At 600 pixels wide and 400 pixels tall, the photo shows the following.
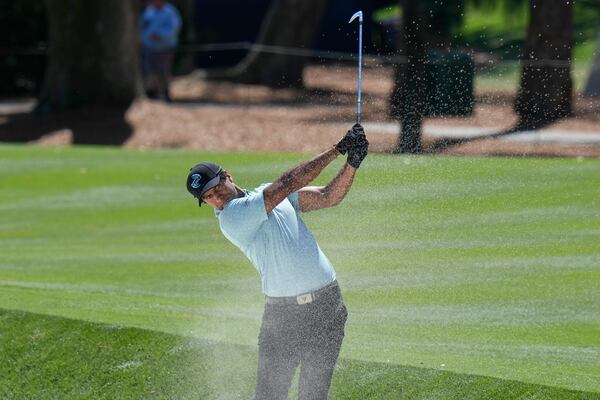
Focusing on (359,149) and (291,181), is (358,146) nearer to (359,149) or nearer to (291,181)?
(359,149)

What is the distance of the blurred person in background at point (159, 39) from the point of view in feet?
85.0

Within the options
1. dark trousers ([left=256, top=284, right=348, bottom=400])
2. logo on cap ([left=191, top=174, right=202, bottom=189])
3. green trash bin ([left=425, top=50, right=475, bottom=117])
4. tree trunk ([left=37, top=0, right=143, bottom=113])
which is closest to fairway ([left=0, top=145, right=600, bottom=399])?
dark trousers ([left=256, top=284, right=348, bottom=400])

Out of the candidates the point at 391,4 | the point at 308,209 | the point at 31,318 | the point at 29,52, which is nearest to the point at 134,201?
the point at 31,318

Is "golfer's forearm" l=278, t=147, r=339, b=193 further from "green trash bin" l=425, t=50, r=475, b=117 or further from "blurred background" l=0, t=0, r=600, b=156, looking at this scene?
"green trash bin" l=425, t=50, r=475, b=117

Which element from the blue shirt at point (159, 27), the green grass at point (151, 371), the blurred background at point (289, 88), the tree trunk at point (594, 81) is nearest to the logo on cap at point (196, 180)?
the green grass at point (151, 371)

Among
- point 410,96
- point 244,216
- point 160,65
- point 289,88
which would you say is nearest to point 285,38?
point 289,88

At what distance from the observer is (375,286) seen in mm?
10836

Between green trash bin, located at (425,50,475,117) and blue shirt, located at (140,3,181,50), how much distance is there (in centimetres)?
813

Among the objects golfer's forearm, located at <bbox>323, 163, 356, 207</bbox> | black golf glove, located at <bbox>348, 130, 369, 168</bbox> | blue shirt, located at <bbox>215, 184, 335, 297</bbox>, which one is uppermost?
black golf glove, located at <bbox>348, 130, 369, 168</bbox>

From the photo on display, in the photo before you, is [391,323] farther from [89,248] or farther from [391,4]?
[391,4]

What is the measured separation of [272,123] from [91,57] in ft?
12.0

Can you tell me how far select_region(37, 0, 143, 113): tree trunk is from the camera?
79.2 feet

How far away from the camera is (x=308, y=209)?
7430 millimetres

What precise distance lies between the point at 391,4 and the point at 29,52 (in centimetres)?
1412
